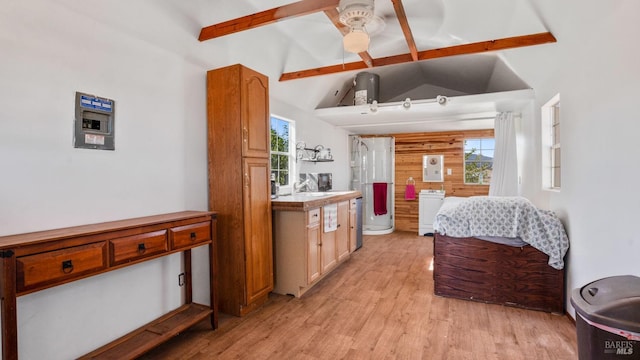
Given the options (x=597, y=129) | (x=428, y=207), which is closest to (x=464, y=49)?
(x=597, y=129)

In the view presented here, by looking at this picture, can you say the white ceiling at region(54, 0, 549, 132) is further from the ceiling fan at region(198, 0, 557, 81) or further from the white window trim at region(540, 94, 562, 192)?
the white window trim at region(540, 94, 562, 192)

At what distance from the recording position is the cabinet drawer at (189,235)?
2.09 m

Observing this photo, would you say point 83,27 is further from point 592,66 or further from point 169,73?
point 592,66

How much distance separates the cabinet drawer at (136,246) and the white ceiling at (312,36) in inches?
52.5

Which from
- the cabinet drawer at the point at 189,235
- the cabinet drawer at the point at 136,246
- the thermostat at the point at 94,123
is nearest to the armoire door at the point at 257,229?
the cabinet drawer at the point at 189,235

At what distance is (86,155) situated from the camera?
188 centimetres

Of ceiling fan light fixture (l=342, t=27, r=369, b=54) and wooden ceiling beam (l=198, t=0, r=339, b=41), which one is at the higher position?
wooden ceiling beam (l=198, t=0, r=339, b=41)

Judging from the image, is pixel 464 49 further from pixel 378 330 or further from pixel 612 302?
pixel 378 330

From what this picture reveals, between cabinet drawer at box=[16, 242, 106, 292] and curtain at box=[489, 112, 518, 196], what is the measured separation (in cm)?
454

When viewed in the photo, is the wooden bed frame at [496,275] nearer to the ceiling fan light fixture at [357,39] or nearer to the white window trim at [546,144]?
the white window trim at [546,144]

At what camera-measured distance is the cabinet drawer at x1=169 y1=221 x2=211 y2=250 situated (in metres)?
2.09

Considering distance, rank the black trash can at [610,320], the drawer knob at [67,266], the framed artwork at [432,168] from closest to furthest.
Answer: the black trash can at [610,320] → the drawer knob at [67,266] → the framed artwork at [432,168]

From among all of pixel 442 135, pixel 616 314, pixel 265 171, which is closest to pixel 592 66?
pixel 616 314

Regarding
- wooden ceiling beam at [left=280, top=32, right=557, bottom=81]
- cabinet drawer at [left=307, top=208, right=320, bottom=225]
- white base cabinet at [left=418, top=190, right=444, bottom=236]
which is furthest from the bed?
white base cabinet at [left=418, top=190, right=444, bottom=236]
